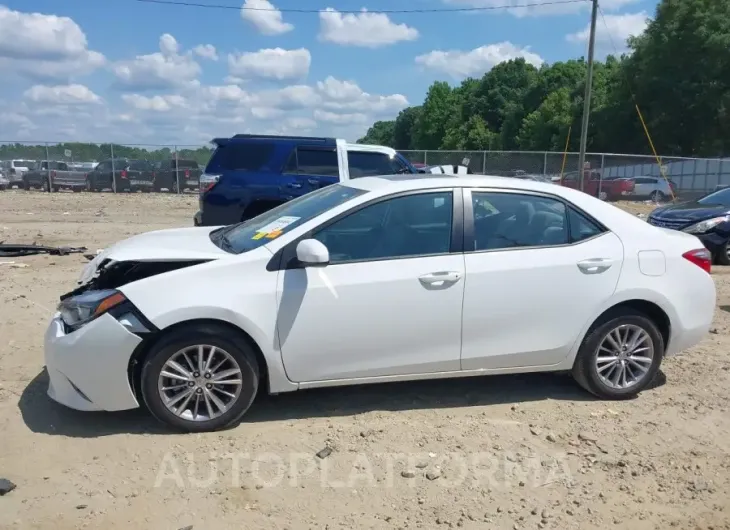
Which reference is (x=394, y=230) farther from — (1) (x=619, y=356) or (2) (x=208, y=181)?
(2) (x=208, y=181)

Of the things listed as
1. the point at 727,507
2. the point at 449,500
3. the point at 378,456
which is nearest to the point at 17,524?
the point at 378,456

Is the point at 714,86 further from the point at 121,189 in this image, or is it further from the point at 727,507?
the point at 727,507

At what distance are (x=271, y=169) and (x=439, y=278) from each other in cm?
634

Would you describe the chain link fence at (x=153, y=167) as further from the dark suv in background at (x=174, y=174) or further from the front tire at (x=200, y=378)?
the front tire at (x=200, y=378)

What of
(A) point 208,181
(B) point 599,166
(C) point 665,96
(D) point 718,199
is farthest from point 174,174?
(C) point 665,96

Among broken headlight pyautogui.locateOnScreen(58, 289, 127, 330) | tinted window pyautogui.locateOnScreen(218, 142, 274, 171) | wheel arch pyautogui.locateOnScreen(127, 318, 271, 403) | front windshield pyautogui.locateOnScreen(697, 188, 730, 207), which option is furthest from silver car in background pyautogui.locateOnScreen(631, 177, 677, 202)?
broken headlight pyautogui.locateOnScreen(58, 289, 127, 330)

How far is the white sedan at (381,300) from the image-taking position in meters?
4.14

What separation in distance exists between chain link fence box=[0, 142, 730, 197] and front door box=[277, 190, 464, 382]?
79.0 ft

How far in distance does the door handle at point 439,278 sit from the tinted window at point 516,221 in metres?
0.29

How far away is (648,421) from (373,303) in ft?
6.86

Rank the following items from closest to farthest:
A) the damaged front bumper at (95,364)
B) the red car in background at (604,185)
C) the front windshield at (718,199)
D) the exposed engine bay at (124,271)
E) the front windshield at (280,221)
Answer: the damaged front bumper at (95,364), the exposed engine bay at (124,271), the front windshield at (280,221), the front windshield at (718,199), the red car in background at (604,185)

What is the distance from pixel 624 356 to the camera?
493 cm

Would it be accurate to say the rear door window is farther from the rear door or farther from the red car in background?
the red car in background

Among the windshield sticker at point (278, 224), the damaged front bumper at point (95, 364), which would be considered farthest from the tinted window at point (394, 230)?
the damaged front bumper at point (95, 364)
